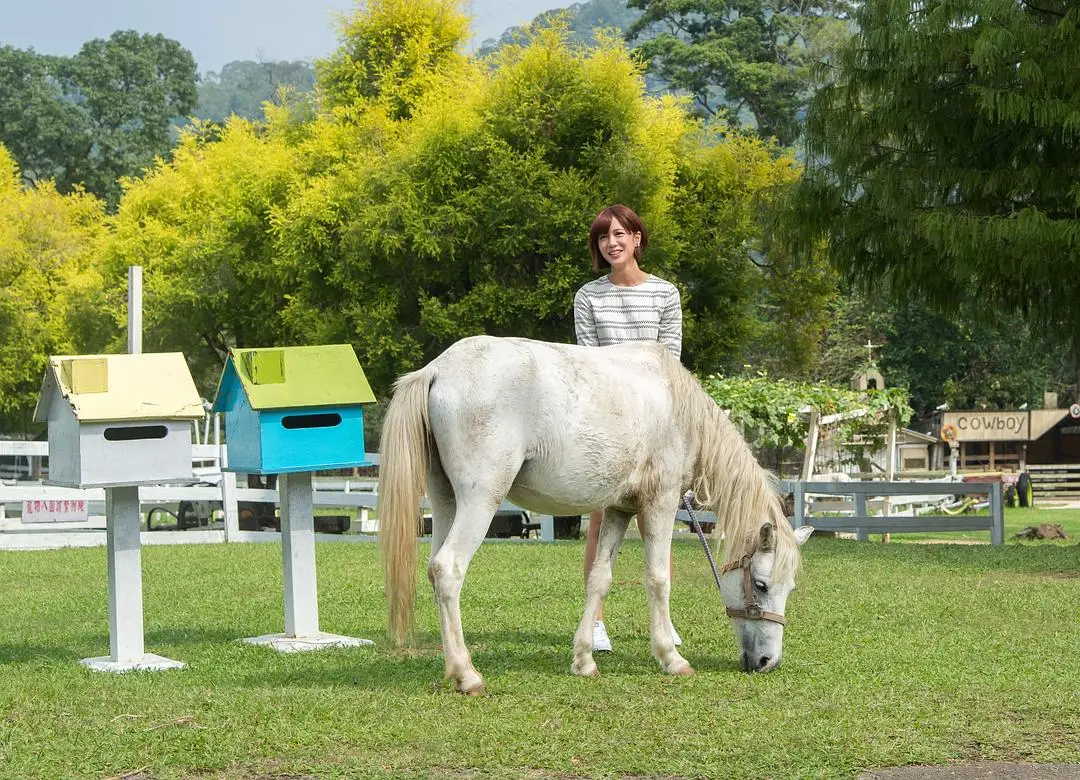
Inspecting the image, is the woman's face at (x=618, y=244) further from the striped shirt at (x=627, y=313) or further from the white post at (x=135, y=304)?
the white post at (x=135, y=304)

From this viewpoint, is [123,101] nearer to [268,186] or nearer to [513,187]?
[268,186]

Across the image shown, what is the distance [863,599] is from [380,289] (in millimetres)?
10519

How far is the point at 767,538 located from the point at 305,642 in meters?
2.50

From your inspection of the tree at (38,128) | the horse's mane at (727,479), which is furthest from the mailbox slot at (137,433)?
the tree at (38,128)

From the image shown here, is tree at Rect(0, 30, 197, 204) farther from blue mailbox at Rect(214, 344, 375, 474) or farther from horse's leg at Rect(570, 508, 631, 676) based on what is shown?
horse's leg at Rect(570, 508, 631, 676)

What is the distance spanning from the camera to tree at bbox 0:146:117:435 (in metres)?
24.6

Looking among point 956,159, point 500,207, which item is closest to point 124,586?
point 956,159

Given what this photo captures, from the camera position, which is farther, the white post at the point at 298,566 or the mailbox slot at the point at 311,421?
the white post at the point at 298,566

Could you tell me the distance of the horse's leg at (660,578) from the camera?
5578 millimetres

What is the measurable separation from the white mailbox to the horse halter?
2583 millimetres

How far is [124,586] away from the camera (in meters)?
5.95

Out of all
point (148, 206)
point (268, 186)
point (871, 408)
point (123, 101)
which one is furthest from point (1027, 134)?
point (123, 101)

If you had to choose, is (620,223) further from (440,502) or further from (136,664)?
(136,664)

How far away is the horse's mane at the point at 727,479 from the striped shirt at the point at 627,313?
564mm
